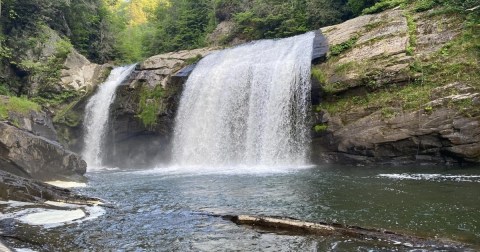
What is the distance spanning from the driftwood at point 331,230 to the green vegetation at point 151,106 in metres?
18.0

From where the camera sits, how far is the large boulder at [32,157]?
1470 cm

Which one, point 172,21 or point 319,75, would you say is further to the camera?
Result: point 172,21

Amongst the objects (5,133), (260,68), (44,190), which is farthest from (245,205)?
(260,68)

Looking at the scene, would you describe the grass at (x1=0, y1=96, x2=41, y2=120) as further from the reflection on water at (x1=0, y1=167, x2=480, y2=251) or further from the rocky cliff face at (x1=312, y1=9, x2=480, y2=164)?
the rocky cliff face at (x1=312, y1=9, x2=480, y2=164)

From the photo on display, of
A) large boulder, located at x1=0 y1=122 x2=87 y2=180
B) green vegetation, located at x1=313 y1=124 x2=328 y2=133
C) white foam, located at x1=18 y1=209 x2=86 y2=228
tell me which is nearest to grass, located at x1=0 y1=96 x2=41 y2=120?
large boulder, located at x1=0 y1=122 x2=87 y2=180

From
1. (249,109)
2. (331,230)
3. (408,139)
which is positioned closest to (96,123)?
(249,109)

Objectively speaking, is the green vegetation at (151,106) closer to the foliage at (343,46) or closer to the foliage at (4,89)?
the foliage at (4,89)

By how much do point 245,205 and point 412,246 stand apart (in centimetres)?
454

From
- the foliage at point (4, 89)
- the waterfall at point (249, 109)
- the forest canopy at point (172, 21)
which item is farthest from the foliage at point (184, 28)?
the foliage at point (4, 89)

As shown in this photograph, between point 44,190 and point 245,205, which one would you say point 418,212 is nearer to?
point 245,205

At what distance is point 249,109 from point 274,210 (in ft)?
39.9

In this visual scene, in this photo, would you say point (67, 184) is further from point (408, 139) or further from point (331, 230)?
point (408, 139)

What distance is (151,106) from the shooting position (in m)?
25.0

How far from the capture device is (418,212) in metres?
8.12
